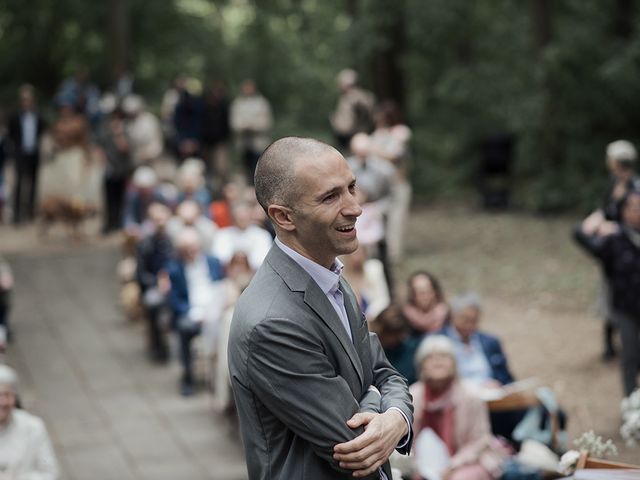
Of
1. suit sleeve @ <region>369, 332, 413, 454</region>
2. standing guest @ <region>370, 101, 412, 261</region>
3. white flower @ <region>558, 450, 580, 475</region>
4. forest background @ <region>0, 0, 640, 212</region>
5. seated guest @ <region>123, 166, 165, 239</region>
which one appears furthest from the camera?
forest background @ <region>0, 0, 640, 212</region>

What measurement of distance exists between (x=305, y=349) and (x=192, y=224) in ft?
28.6

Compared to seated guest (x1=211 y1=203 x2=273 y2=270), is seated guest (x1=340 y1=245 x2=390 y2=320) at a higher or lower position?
lower

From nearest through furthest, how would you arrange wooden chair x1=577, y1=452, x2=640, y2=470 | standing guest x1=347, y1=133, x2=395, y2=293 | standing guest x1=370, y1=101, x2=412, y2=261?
wooden chair x1=577, y1=452, x2=640, y2=470 → standing guest x1=347, y1=133, x2=395, y2=293 → standing guest x1=370, y1=101, x2=412, y2=261

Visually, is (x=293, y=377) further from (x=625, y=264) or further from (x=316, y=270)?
(x=625, y=264)

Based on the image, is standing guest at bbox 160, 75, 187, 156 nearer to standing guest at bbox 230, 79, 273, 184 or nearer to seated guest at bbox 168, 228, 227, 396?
standing guest at bbox 230, 79, 273, 184

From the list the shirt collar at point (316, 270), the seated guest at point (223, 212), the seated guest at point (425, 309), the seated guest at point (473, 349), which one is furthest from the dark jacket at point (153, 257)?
the shirt collar at point (316, 270)

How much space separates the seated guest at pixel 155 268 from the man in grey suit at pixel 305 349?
27.5 feet

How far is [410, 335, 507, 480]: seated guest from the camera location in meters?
6.48

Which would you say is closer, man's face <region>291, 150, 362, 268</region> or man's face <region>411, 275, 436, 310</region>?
man's face <region>291, 150, 362, 268</region>

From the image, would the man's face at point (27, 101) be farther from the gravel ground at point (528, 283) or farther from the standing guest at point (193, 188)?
the standing guest at point (193, 188)

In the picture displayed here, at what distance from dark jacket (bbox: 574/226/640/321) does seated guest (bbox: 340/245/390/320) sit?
6.11 ft

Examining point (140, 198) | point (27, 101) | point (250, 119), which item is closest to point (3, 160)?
point (27, 101)

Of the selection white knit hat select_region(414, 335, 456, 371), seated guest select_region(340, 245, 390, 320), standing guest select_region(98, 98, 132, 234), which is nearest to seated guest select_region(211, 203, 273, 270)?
seated guest select_region(340, 245, 390, 320)

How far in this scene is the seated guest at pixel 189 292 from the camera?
10430 mm
